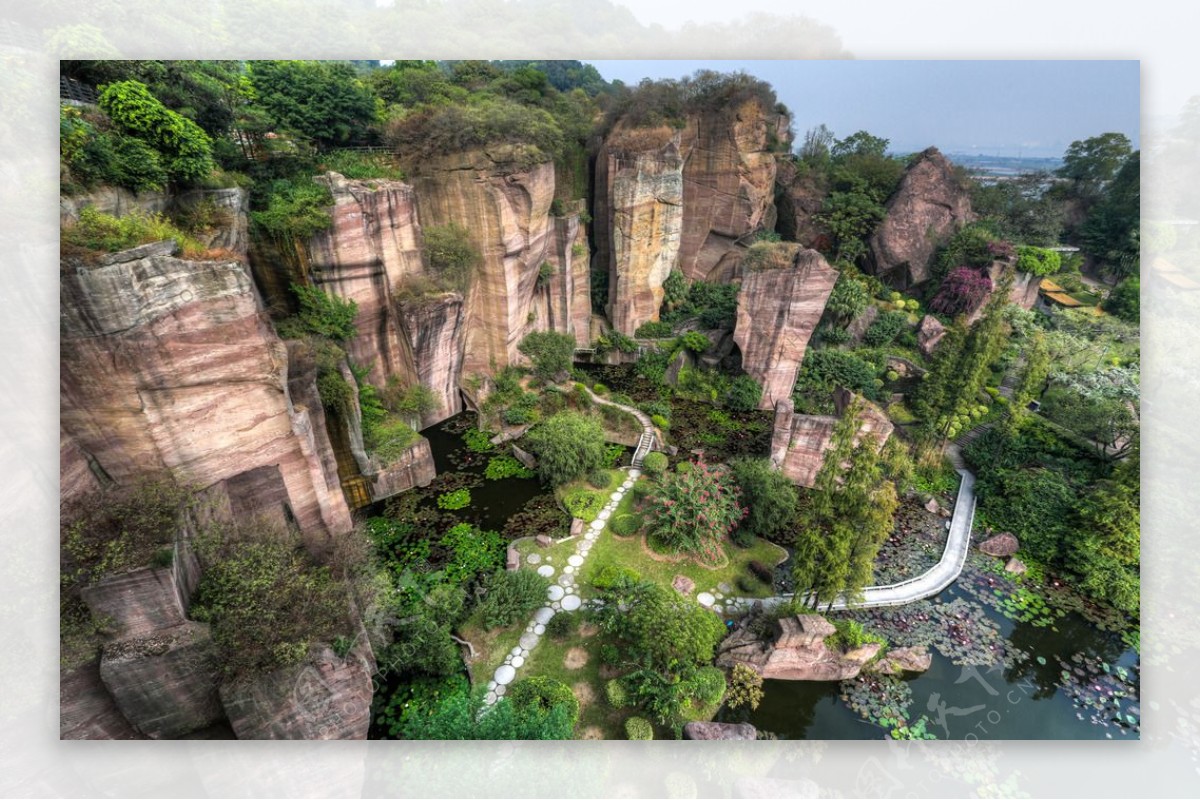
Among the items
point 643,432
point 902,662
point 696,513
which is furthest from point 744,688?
point 643,432

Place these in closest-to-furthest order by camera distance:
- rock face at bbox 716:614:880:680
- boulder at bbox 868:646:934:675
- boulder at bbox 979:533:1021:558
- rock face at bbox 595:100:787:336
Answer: rock face at bbox 716:614:880:680
boulder at bbox 868:646:934:675
boulder at bbox 979:533:1021:558
rock face at bbox 595:100:787:336

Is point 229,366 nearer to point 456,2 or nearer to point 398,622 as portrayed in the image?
point 398,622

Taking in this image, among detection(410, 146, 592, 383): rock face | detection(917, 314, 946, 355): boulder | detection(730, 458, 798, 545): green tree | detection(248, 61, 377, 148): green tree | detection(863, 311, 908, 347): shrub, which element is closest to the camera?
detection(730, 458, 798, 545): green tree

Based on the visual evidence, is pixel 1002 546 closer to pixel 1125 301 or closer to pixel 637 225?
pixel 1125 301

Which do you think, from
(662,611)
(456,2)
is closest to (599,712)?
(662,611)

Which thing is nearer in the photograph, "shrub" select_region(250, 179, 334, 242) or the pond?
the pond

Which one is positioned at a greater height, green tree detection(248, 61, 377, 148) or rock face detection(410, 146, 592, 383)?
green tree detection(248, 61, 377, 148)

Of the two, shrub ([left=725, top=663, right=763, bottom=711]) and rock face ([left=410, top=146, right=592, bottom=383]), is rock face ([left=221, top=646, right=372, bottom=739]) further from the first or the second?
rock face ([left=410, top=146, right=592, bottom=383])

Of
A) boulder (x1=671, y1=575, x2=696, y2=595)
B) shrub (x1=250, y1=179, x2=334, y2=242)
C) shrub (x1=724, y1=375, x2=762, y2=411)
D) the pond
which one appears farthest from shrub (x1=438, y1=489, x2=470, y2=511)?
shrub (x1=724, y1=375, x2=762, y2=411)
